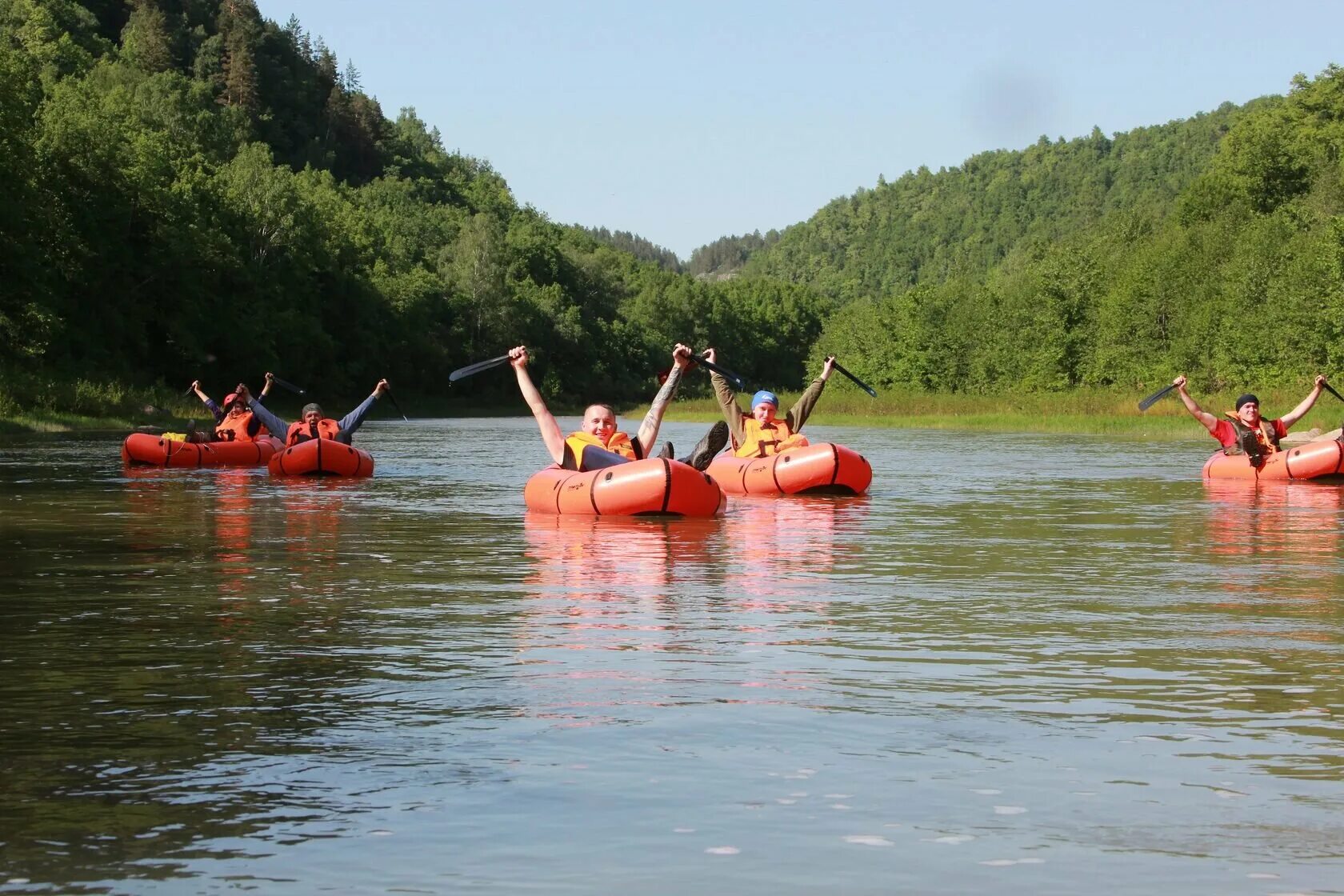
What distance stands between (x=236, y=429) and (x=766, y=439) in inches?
419

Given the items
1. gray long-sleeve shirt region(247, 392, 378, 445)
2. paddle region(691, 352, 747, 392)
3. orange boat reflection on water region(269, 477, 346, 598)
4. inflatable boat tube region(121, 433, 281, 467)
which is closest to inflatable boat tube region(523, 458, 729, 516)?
orange boat reflection on water region(269, 477, 346, 598)

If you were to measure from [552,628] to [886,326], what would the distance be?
3802 inches

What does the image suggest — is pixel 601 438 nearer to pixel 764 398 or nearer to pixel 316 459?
pixel 764 398

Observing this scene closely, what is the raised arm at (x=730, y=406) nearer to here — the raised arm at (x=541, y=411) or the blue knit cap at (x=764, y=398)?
the blue knit cap at (x=764, y=398)

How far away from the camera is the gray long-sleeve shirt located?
86.1ft

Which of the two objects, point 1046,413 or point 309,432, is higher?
point 1046,413

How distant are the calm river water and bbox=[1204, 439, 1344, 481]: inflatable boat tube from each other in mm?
8653

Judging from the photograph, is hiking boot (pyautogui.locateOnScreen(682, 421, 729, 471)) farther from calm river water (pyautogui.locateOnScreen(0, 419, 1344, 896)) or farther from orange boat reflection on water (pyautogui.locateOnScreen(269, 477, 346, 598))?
→ calm river water (pyautogui.locateOnScreen(0, 419, 1344, 896))

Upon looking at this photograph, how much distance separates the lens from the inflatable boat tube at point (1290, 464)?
22.4 m

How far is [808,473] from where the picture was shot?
2014 centimetres

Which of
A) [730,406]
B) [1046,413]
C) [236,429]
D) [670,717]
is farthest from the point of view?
[1046,413]

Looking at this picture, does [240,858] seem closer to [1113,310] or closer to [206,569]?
[206,569]

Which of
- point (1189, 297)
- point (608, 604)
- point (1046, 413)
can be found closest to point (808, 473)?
point (608, 604)

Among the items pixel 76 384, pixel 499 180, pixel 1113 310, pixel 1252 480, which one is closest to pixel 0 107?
pixel 76 384
